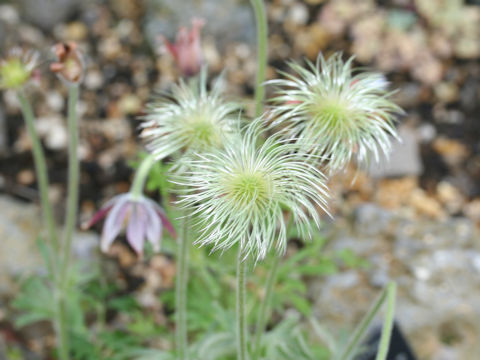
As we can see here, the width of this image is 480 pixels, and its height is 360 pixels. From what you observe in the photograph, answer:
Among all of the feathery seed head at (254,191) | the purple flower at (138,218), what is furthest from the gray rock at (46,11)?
the feathery seed head at (254,191)

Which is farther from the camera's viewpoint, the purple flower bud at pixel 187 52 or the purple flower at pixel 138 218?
the purple flower bud at pixel 187 52

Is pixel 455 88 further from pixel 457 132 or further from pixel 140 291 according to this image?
pixel 140 291

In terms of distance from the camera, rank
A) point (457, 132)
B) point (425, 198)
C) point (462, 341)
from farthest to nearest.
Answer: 1. point (457, 132)
2. point (425, 198)
3. point (462, 341)

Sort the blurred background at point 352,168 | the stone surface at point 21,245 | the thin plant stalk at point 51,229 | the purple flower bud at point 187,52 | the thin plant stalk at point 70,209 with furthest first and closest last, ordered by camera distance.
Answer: the stone surface at point 21,245 < the blurred background at point 352,168 < the thin plant stalk at point 51,229 < the purple flower bud at point 187,52 < the thin plant stalk at point 70,209

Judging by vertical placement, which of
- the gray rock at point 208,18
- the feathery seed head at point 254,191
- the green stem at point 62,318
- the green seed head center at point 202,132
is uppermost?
the gray rock at point 208,18

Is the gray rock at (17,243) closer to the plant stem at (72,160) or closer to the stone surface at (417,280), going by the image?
the plant stem at (72,160)

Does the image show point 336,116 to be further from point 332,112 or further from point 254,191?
point 254,191

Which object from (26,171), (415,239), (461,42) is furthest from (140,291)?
(461,42)
